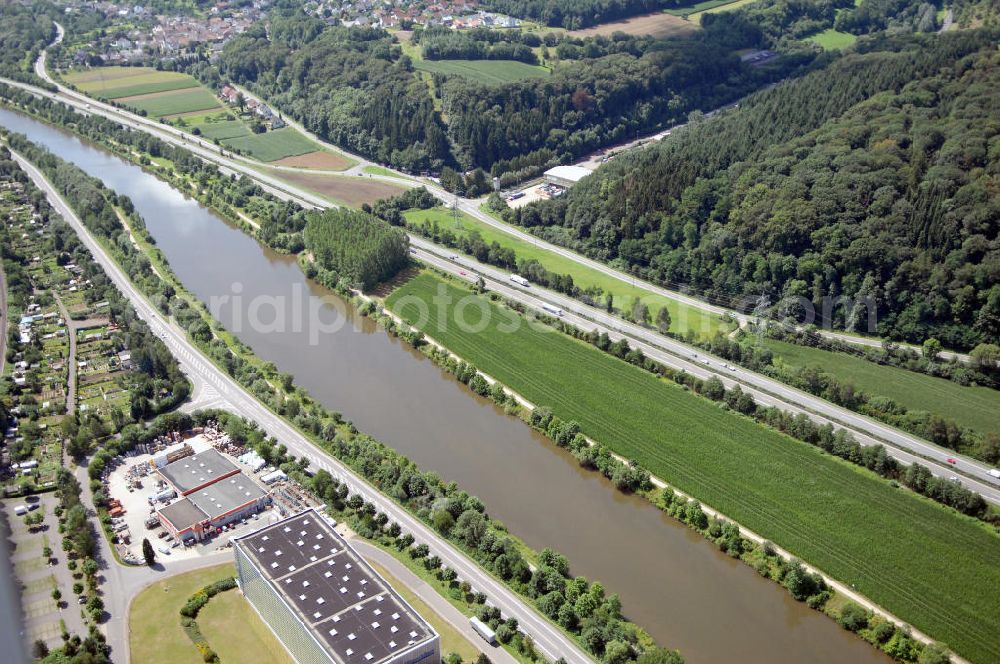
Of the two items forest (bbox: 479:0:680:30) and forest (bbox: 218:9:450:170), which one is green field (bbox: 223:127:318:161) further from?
forest (bbox: 479:0:680:30)

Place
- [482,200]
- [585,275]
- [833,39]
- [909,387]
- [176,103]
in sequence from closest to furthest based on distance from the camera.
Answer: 1. [909,387]
2. [585,275]
3. [482,200]
4. [176,103]
5. [833,39]

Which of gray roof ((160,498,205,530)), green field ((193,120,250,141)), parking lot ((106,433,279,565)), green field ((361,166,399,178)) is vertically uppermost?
green field ((193,120,250,141))

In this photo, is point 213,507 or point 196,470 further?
point 196,470

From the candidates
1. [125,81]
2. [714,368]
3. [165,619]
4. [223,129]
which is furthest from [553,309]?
[125,81]

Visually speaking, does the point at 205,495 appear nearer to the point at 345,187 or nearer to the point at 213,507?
the point at 213,507

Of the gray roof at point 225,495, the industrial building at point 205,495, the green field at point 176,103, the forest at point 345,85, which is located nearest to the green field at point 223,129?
the forest at point 345,85

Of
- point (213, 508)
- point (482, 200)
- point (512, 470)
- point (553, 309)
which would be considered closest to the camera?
point (213, 508)

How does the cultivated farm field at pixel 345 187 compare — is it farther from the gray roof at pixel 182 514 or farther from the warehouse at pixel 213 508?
the gray roof at pixel 182 514

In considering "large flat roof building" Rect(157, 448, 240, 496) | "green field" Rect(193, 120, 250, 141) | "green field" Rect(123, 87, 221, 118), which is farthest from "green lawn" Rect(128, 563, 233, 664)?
"green field" Rect(123, 87, 221, 118)
